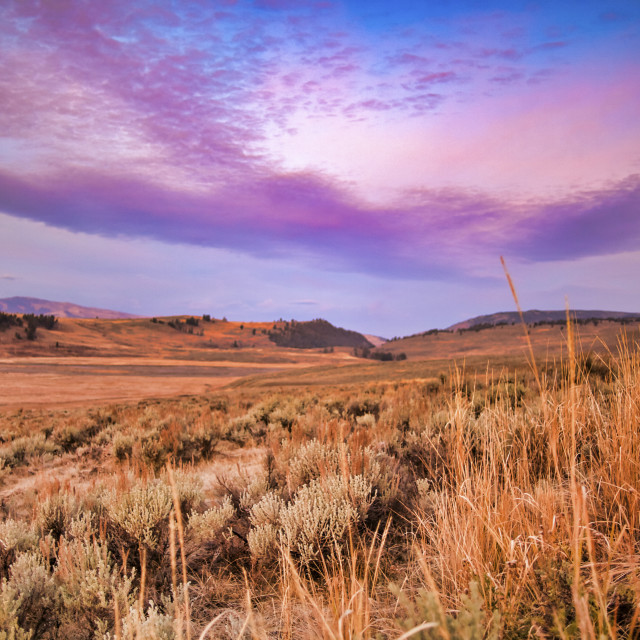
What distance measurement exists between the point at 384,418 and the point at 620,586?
17.7 ft

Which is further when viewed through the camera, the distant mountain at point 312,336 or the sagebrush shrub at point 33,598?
the distant mountain at point 312,336

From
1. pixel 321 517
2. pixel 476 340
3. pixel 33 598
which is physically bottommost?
pixel 33 598

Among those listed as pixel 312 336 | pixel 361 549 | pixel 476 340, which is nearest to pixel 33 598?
pixel 361 549

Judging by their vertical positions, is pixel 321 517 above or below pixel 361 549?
above

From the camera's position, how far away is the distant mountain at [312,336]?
320 feet

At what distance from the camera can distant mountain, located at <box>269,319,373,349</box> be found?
Answer: 320 feet

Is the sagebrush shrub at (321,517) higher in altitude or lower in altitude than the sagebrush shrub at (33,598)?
higher

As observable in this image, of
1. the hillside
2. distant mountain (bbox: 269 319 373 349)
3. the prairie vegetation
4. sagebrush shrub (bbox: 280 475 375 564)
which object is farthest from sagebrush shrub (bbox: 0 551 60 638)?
distant mountain (bbox: 269 319 373 349)

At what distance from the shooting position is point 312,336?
108938mm

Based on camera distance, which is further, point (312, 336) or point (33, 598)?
point (312, 336)

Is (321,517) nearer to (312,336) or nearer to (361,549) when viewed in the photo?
(361,549)

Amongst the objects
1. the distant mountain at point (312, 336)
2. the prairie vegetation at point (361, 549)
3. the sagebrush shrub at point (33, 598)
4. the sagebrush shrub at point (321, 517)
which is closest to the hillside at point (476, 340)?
the distant mountain at point (312, 336)

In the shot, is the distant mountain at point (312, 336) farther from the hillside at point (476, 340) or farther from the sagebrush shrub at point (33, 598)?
the sagebrush shrub at point (33, 598)

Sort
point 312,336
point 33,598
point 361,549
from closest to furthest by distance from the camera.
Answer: point 33,598 < point 361,549 < point 312,336
